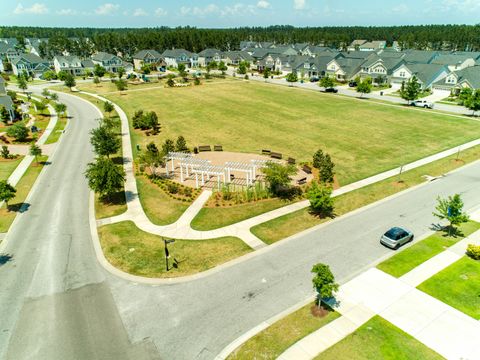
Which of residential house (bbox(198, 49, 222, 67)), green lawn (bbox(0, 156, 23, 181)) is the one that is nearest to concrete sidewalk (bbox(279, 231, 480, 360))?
green lawn (bbox(0, 156, 23, 181))

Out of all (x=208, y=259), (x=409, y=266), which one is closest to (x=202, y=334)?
(x=208, y=259)

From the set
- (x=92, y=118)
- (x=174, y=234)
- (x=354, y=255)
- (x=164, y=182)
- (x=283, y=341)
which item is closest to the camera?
(x=283, y=341)

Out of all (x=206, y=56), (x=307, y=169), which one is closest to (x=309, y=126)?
(x=307, y=169)

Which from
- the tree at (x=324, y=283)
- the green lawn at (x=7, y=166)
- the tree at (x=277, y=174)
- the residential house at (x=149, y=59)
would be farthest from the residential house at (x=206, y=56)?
the tree at (x=324, y=283)

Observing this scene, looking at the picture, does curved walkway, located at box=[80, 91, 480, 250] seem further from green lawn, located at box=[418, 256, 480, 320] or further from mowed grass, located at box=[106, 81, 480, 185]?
green lawn, located at box=[418, 256, 480, 320]

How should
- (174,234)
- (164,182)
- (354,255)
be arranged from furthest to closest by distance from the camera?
(164,182)
(174,234)
(354,255)

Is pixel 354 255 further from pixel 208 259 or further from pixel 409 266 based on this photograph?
pixel 208 259

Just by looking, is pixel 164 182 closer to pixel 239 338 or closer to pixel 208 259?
pixel 208 259

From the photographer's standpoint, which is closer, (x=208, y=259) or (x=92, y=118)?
(x=208, y=259)

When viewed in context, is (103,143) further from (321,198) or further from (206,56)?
(206,56)
